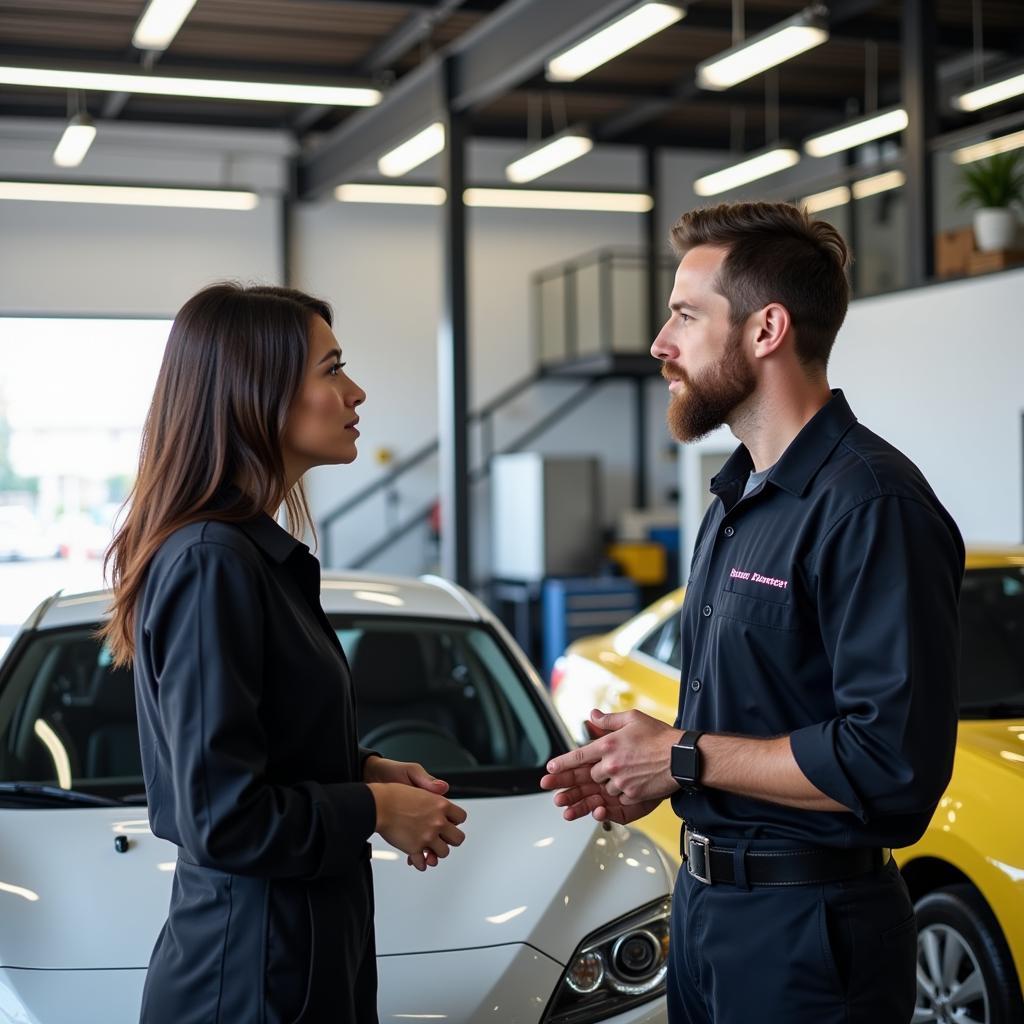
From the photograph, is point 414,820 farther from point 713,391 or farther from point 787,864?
point 713,391

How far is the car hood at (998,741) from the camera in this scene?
3.07 m

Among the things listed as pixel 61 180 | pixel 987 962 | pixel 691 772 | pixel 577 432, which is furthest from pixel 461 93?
pixel 691 772

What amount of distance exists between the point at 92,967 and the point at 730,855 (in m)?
1.15

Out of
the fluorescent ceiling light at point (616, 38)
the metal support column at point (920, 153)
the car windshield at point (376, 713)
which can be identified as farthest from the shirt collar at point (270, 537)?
the metal support column at point (920, 153)

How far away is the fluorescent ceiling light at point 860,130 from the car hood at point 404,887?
9165 mm

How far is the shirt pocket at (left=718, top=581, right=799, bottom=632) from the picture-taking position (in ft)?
5.69

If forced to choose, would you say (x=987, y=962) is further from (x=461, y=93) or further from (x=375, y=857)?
(x=461, y=93)

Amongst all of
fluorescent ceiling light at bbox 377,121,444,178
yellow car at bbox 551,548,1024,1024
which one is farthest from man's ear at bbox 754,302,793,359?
fluorescent ceiling light at bbox 377,121,444,178

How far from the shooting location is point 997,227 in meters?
8.14

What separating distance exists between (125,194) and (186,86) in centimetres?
389

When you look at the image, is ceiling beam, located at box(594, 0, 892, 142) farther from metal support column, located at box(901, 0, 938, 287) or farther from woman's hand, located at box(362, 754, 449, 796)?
woman's hand, located at box(362, 754, 449, 796)

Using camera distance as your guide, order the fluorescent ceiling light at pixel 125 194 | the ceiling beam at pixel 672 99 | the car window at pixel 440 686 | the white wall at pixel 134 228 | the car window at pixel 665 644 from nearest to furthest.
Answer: the car window at pixel 440 686
the car window at pixel 665 644
the ceiling beam at pixel 672 99
the fluorescent ceiling light at pixel 125 194
the white wall at pixel 134 228

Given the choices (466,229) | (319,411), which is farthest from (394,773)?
(466,229)

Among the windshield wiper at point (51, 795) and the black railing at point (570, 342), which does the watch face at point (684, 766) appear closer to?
the windshield wiper at point (51, 795)
